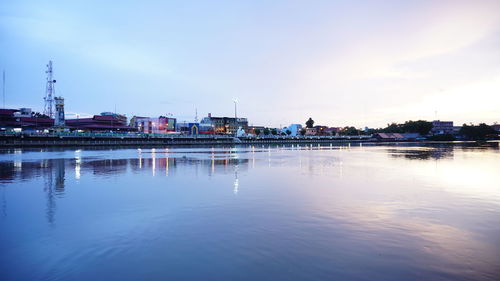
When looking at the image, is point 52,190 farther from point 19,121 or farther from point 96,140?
point 19,121

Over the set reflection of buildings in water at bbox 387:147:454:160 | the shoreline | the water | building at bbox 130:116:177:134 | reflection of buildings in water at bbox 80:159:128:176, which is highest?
building at bbox 130:116:177:134

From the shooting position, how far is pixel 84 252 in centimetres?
909

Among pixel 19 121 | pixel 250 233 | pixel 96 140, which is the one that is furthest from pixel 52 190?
pixel 19 121

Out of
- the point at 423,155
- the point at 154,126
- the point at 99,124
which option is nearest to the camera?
the point at 423,155

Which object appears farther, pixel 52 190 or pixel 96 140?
pixel 96 140

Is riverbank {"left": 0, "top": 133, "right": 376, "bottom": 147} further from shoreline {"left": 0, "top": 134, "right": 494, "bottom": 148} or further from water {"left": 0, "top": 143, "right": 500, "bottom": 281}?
water {"left": 0, "top": 143, "right": 500, "bottom": 281}

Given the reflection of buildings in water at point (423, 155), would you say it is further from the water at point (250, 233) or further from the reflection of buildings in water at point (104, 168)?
the reflection of buildings in water at point (104, 168)

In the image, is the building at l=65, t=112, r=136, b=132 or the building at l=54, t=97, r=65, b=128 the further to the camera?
the building at l=65, t=112, r=136, b=132

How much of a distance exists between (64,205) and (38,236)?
5.29 meters

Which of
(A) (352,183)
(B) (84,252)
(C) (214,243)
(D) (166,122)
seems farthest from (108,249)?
(D) (166,122)

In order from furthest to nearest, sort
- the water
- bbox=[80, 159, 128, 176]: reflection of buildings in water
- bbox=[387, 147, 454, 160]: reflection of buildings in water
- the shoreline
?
the shoreline < bbox=[387, 147, 454, 160]: reflection of buildings in water < bbox=[80, 159, 128, 176]: reflection of buildings in water < the water

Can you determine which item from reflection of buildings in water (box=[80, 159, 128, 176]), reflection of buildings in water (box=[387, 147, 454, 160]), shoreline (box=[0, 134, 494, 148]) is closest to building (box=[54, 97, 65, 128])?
shoreline (box=[0, 134, 494, 148])

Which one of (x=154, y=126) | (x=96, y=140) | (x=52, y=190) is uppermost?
(x=154, y=126)

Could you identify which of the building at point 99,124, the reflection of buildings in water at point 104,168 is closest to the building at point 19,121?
the building at point 99,124
